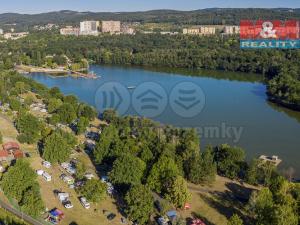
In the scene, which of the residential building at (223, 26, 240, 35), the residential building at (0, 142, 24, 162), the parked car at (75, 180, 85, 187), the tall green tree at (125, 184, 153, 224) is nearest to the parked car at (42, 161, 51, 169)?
the residential building at (0, 142, 24, 162)

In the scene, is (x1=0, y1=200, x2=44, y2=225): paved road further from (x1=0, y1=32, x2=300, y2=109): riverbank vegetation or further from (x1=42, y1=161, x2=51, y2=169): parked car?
(x1=0, y1=32, x2=300, y2=109): riverbank vegetation

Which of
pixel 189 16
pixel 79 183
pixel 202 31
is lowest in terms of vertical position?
pixel 79 183

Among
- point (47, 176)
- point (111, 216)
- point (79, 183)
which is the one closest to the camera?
point (111, 216)

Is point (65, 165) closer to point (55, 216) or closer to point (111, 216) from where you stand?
point (55, 216)

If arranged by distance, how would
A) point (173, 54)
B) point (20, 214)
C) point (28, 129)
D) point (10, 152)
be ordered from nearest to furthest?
point (20, 214) → point (10, 152) → point (28, 129) → point (173, 54)

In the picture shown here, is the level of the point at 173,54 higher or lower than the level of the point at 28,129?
higher

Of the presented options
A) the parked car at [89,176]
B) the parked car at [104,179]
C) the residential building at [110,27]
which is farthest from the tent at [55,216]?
the residential building at [110,27]

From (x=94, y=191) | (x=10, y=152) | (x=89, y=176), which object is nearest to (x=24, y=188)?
(x=94, y=191)

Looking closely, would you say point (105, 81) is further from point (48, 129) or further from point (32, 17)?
point (32, 17)
